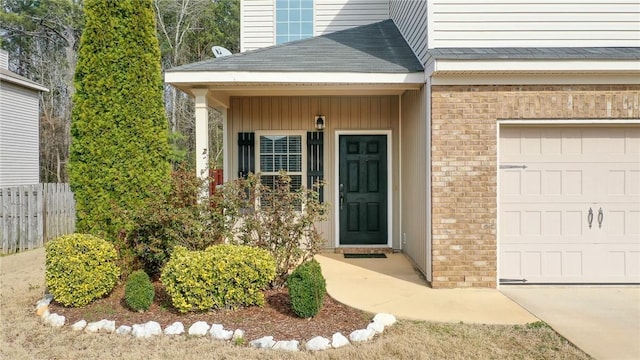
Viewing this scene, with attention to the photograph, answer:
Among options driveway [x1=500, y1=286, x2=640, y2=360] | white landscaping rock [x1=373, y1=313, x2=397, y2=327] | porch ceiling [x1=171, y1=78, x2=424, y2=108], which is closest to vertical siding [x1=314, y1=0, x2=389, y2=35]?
porch ceiling [x1=171, y1=78, x2=424, y2=108]

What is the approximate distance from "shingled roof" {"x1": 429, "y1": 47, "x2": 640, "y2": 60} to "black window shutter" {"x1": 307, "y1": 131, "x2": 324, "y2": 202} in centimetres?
302

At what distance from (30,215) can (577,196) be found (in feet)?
33.5

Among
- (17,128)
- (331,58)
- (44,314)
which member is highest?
(331,58)

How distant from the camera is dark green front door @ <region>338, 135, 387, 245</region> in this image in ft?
26.0

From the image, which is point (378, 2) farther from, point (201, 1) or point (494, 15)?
point (201, 1)

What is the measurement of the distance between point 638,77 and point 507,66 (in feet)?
5.69

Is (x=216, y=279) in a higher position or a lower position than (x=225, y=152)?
lower

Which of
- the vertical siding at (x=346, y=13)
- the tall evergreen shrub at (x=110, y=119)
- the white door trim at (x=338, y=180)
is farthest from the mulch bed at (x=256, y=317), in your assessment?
the vertical siding at (x=346, y=13)

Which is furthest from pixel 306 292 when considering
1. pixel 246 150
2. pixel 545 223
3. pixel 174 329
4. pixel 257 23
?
pixel 257 23

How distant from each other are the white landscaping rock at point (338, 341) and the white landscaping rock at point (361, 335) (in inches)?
2.9

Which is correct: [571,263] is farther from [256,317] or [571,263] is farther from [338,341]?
[256,317]

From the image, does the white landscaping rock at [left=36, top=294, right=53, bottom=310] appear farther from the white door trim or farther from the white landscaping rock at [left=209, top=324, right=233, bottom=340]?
the white door trim

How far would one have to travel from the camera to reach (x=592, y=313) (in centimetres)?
446

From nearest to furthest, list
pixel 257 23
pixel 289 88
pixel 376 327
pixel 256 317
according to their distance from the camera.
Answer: pixel 376 327
pixel 256 317
pixel 289 88
pixel 257 23
